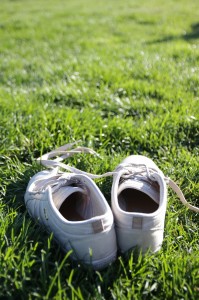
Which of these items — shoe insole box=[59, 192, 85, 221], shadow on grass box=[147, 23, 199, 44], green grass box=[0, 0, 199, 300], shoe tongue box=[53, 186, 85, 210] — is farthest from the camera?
shadow on grass box=[147, 23, 199, 44]

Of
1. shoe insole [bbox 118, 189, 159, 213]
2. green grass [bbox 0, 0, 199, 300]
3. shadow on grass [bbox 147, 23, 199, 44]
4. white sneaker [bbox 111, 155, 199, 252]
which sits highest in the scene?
white sneaker [bbox 111, 155, 199, 252]

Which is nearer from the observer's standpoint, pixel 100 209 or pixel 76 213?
pixel 100 209

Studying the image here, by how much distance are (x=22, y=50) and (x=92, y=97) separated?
3174 millimetres

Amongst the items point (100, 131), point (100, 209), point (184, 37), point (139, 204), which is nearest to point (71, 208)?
point (100, 209)

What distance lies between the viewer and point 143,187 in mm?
2221

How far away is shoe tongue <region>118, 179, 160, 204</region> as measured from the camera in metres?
2.19

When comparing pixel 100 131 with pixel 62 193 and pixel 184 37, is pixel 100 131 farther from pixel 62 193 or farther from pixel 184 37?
pixel 184 37

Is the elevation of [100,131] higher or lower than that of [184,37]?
higher

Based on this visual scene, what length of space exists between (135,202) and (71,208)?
37 cm

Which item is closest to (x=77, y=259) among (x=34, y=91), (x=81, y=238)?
(x=81, y=238)

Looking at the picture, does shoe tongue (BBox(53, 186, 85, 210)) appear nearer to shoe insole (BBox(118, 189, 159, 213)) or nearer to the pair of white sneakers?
the pair of white sneakers

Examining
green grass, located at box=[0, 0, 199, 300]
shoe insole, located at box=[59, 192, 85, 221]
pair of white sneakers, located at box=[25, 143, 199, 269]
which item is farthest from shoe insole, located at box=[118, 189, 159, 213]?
shoe insole, located at box=[59, 192, 85, 221]

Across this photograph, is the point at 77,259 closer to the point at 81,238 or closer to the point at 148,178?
the point at 81,238

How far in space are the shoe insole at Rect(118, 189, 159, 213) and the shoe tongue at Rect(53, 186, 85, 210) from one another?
0.89ft
